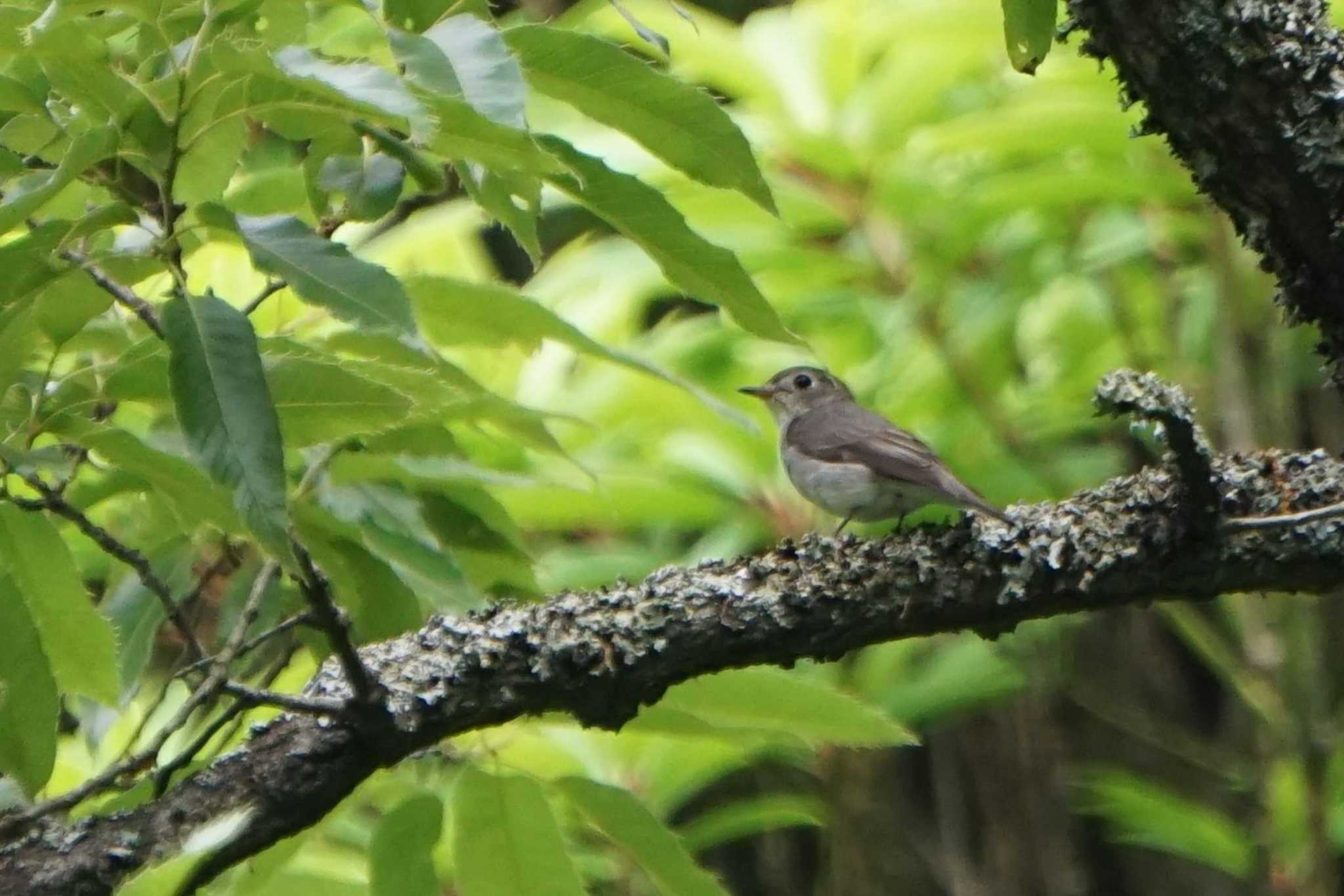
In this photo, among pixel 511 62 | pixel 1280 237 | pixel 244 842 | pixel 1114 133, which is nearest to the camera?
pixel 511 62

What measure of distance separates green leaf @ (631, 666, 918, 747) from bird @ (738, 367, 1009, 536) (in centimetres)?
119

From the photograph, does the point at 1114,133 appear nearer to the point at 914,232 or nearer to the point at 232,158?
the point at 914,232

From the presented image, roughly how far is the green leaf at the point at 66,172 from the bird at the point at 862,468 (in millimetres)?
1911

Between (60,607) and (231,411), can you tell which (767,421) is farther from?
(231,411)

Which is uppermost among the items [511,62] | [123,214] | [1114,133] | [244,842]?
[1114,133]

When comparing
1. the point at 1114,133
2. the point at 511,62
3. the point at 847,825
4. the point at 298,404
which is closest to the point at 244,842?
the point at 298,404

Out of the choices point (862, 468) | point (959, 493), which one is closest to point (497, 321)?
point (959, 493)

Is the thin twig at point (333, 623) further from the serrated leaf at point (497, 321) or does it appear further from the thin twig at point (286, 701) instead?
the serrated leaf at point (497, 321)

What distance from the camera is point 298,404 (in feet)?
4.52

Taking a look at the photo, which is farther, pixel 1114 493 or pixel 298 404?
pixel 1114 493

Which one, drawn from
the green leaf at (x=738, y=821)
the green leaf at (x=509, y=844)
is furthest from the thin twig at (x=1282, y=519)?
the green leaf at (x=738, y=821)

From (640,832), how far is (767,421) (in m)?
2.34

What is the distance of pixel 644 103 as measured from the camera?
55.2 inches

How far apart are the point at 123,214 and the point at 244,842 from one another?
Answer: 605 millimetres
